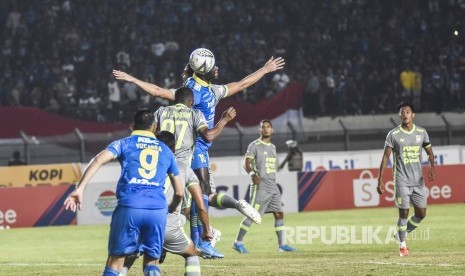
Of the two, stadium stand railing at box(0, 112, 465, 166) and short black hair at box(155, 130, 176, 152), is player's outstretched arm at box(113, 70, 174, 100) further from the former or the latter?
stadium stand railing at box(0, 112, 465, 166)

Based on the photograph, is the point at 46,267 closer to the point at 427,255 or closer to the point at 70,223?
the point at 427,255

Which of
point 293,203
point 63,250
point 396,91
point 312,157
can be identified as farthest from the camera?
point 396,91

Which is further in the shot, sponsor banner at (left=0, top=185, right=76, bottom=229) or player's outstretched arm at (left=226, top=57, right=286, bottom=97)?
sponsor banner at (left=0, top=185, right=76, bottom=229)

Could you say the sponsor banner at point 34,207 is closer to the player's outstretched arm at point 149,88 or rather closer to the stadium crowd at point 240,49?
the stadium crowd at point 240,49

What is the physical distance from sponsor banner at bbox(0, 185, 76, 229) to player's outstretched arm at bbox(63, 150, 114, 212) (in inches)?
740

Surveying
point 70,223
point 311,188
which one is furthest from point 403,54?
point 70,223

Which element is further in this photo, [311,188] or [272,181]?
[311,188]

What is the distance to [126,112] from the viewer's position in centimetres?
3550

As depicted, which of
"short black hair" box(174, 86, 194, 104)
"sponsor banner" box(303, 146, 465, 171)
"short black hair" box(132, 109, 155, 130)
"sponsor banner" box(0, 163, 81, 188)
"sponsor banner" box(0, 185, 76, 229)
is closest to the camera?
"short black hair" box(132, 109, 155, 130)

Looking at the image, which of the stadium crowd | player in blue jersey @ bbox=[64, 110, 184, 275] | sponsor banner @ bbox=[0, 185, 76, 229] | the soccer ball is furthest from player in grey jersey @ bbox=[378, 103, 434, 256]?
the stadium crowd

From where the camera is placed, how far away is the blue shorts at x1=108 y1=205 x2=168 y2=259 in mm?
10961

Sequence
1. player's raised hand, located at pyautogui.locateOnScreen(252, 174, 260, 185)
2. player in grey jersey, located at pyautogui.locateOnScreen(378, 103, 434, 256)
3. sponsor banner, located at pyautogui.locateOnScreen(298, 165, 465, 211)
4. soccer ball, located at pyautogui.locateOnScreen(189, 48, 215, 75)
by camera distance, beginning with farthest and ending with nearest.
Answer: sponsor banner, located at pyautogui.locateOnScreen(298, 165, 465, 211)
player's raised hand, located at pyautogui.locateOnScreen(252, 174, 260, 185)
player in grey jersey, located at pyautogui.locateOnScreen(378, 103, 434, 256)
soccer ball, located at pyautogui.locateOnScreen(189, 48, 215, 75)

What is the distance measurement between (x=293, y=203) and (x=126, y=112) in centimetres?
684

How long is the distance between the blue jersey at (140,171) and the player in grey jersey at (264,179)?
9.34 meters
